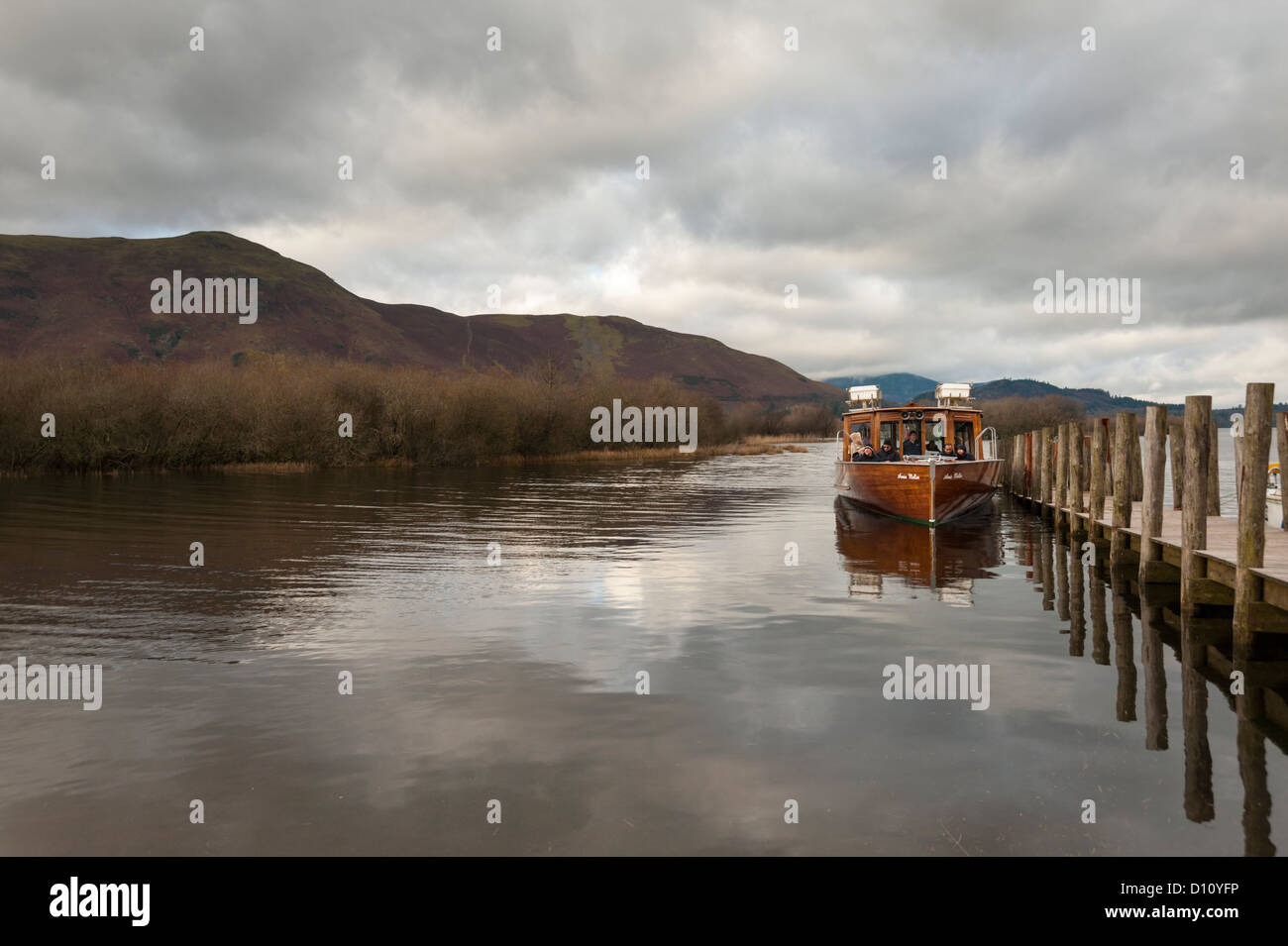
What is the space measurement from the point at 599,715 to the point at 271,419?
175ft

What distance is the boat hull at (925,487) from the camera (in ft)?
79.6

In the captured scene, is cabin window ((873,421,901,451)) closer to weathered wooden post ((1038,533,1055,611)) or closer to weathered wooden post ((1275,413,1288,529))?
→ weathered wooden post ((1038,533,1055,611))

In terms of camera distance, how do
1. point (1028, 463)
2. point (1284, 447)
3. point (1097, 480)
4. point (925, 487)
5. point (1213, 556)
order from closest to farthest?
point (1213, 556) < point (1284, 447) < point (1097, 480) < point (925, 487) < point (1028, 463)

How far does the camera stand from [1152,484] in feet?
47.8

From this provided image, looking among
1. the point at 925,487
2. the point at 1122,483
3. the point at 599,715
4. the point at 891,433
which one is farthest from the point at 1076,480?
the point at 599,715

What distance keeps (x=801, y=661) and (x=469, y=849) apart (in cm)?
546

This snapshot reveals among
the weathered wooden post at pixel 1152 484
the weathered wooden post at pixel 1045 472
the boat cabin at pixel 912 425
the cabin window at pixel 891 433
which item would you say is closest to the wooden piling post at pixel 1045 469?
the weathered wooden post at pixel 1045 472

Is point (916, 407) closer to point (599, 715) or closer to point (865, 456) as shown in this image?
point (865, 456)

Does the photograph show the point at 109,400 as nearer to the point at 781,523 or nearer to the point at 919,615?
the point at 781,523

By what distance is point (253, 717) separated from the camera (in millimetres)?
8055

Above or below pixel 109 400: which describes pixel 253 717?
below

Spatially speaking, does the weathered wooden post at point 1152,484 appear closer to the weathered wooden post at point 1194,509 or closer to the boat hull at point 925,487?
the weathered wooden post at point 1194,509

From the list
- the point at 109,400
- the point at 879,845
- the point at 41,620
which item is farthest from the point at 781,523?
the point at 109,400
